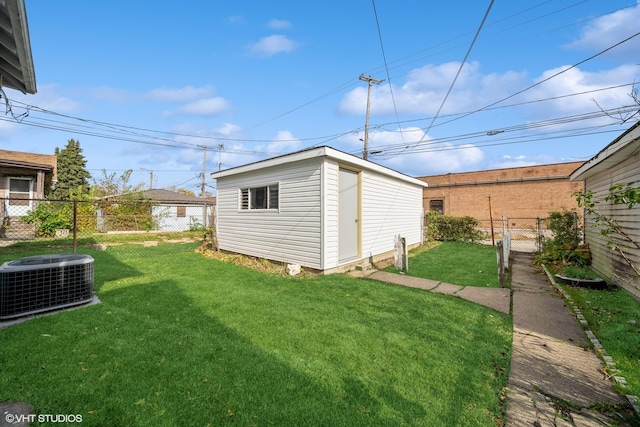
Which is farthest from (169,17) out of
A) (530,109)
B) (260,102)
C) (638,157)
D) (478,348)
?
(530,109)

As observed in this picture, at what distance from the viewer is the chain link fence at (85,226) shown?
36.5 ft

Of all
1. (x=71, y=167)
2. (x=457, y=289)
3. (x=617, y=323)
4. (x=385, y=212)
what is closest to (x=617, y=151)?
(x=617, y=323)

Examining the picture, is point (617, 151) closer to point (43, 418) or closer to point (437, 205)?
point (43, 418)

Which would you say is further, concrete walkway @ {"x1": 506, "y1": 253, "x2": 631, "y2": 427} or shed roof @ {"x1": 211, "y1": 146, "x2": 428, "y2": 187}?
shed roof @ {"x1": 211, "y1": 146, "x2": 428, "y2": 187}

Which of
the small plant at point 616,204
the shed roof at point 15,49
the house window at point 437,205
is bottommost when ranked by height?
the small plant at point 616,204

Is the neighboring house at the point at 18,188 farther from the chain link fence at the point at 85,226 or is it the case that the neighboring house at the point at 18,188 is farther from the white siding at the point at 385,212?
the white siding at the point at 385,212

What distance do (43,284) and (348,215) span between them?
5844 millimetres

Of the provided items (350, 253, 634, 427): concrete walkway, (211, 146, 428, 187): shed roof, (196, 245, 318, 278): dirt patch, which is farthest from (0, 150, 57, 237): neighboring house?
(350, 253, 634, 427): concrete walkway

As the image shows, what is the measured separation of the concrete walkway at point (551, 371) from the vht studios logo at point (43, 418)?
10.0 feet

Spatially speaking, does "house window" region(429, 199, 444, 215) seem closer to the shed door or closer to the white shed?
the white shed

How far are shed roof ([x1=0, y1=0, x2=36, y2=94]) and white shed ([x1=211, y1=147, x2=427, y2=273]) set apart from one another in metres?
4.63

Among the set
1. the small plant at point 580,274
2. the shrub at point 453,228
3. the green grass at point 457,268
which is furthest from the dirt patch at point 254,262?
the shrub at point 453,228

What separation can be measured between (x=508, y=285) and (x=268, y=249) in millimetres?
5892

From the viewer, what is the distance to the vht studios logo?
190cm
